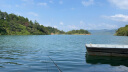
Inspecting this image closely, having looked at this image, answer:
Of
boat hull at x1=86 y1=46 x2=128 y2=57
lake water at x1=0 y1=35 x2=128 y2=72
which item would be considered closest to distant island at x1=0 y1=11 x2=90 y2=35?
lake water at x1=0 y1=35 x2=128 y2=72

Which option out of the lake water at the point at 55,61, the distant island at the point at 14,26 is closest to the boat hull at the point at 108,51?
the lake water at the point at 55,61

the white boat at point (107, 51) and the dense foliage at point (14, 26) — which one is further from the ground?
the dense foliage at point (14, 26)

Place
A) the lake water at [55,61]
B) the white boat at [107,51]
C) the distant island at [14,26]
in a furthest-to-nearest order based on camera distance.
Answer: the distant island at [14,26] < the white boat at [107,51] < the lake water at [55,61]

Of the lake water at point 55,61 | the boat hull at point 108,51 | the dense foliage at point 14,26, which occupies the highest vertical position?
the dense foliage at point 14,26

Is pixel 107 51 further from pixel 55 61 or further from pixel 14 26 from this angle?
pixel 14 26

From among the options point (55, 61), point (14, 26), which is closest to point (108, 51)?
point (55, 61)

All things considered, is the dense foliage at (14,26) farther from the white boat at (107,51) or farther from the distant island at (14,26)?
the white boat at (107,51)

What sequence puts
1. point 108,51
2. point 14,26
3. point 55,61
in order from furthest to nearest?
point 14,26 → point 108,51 → point 55,61

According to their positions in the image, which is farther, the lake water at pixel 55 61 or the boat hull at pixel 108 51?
the boat hull at pixel 108 51

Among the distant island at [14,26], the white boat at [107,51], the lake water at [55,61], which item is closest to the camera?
the lake water at [55,61]

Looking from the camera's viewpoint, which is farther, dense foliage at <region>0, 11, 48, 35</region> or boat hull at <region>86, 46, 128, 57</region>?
dense foliage at <region>0, 11, 48, 35</region>

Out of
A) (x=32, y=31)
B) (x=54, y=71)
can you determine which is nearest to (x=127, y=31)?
(x=32, y=31)

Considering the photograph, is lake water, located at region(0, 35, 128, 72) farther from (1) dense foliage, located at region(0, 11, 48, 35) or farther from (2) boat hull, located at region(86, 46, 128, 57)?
(1) dense foliage, located at region(0, 11, 48, 35)

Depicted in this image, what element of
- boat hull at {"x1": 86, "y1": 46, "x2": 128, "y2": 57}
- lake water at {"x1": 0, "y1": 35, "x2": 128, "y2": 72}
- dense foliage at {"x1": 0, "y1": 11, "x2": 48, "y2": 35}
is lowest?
lake water at {"x1": 0, "y1": 35, "x2": 128, "y2": 72}
